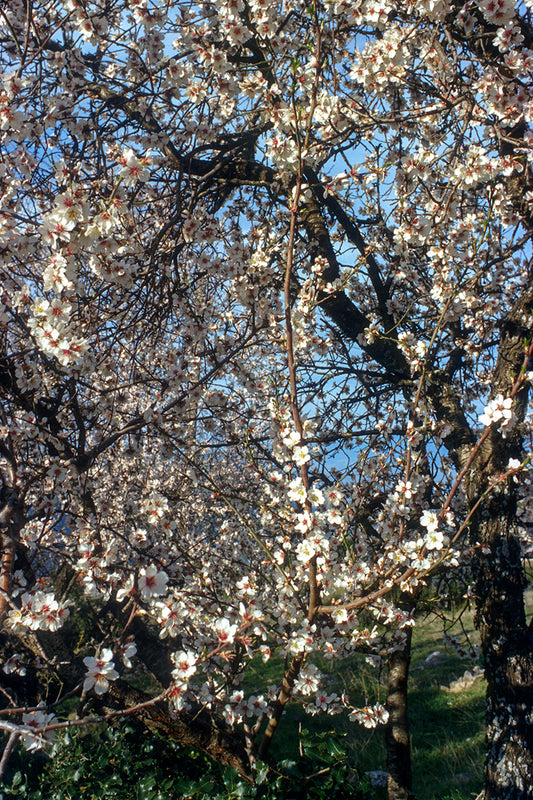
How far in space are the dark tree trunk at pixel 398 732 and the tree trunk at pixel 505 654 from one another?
564 mm

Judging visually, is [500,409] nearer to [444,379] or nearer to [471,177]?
[471,177]

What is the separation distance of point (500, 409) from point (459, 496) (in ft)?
6.82

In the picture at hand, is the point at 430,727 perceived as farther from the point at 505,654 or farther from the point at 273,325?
the point at 273,325

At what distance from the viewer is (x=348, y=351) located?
5.03 meters

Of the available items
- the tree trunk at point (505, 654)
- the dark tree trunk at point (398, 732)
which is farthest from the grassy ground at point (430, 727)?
the tree trunk at point (505, 654)

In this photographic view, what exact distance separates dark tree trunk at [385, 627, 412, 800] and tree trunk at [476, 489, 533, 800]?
56 centimetres

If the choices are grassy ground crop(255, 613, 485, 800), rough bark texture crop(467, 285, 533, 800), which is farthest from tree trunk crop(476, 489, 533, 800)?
grassy ground crop(255, 613, 485, 800)

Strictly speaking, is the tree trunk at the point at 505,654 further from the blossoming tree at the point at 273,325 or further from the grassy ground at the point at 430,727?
the grassy ground at the point at 430,727

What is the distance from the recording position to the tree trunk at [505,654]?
2982mm

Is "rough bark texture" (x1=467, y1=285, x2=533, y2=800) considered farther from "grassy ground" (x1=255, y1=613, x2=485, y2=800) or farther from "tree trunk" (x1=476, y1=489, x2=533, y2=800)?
"grassy ground" (x1=255, y1=613, x2=485, y2=800)

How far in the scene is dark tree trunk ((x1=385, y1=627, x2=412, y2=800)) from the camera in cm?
364

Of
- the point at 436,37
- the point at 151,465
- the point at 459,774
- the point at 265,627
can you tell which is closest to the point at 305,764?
the point at 265,627

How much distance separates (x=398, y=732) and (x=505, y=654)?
4.18 ft

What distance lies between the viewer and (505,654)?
123 inches
